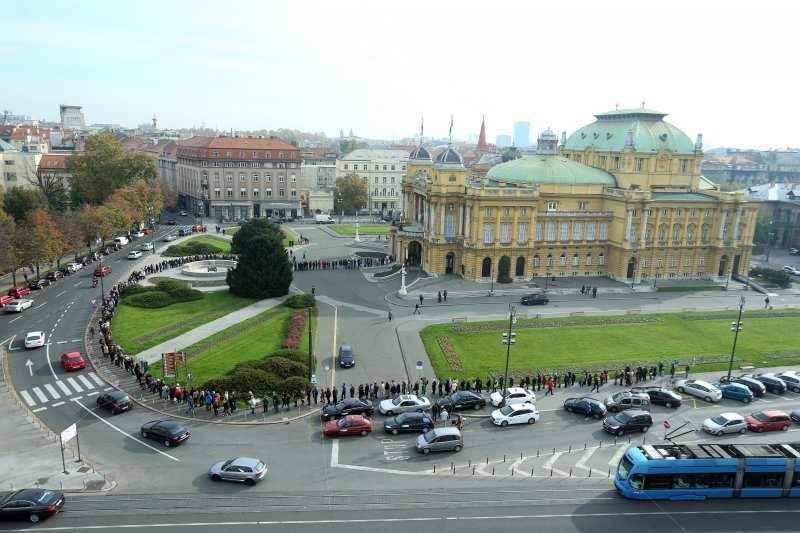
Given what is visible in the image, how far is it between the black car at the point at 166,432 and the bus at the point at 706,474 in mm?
22964

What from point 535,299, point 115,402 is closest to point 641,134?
point 535,299

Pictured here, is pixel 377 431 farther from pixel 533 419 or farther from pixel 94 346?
pixel 94 346

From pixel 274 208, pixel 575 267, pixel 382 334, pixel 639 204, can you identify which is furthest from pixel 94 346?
pixel 274 208

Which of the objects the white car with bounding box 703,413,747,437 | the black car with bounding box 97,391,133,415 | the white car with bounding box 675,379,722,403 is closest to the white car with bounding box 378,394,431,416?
the black car with bounding box 97,391,133,415

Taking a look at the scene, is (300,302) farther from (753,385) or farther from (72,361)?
(753,385)

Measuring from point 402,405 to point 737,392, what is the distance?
2346cm

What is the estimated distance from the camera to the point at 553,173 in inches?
2972

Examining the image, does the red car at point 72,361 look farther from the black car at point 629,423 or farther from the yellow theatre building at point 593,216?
the yellow theatre building at point 593,216

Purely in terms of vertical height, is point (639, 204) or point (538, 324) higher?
point (639, 204)

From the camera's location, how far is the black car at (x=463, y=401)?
37.1 m

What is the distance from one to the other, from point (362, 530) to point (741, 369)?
3661 centimetres

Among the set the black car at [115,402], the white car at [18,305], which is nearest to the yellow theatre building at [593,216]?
the white car at [18,305]

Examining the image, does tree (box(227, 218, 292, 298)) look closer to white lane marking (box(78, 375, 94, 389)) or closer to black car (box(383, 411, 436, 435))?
white lane marking (box(78, 375, 94, 389))

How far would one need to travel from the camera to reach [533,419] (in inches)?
1399
